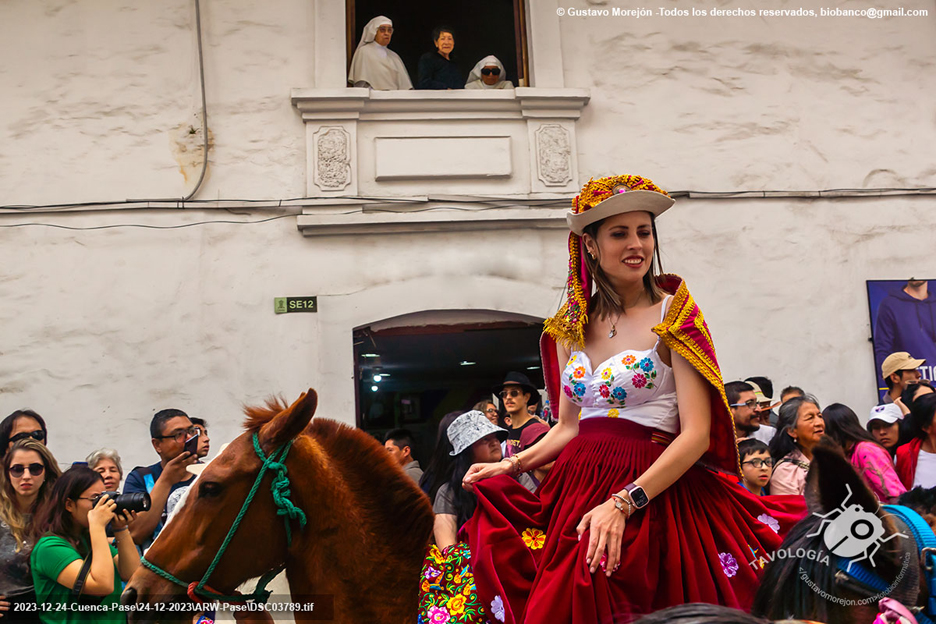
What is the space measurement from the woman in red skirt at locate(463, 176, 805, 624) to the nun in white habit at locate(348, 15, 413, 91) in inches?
223

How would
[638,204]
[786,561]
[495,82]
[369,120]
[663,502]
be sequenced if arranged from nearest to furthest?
[786,561] < [663,502] < [638,204] < [369,120] < [495,82]

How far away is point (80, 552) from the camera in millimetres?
3729

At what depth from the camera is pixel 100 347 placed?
6.83 meters

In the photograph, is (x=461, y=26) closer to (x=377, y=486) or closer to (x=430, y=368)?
(x=430, y=368)

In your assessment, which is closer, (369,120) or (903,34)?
(369,120)

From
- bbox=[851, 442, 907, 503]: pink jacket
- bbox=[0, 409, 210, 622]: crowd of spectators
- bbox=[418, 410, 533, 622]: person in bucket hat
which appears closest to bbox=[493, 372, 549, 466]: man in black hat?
bbox=[418, 410, 533, 622]: person in bucket hat

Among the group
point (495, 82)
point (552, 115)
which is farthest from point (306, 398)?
point (495, 82)

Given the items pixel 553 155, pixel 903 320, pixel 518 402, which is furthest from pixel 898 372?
pixel 553 155

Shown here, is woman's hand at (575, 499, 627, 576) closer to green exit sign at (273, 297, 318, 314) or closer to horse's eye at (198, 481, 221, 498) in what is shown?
horse's eye at (198, 481, 221, 498)

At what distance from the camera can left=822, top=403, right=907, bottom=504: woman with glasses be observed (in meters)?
4.21

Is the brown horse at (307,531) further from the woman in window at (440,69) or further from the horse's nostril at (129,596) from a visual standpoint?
the woman in window at (440,69)

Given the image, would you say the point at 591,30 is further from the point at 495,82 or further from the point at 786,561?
the point at 786,561

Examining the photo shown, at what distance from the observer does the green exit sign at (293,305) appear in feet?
22.9

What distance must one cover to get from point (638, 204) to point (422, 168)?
5.15m
